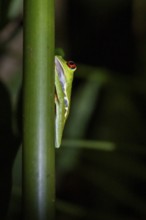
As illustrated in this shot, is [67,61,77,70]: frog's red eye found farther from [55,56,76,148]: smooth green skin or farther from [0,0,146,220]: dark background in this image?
[0,0,146,220]: dark background

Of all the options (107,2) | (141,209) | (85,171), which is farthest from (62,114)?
(107,2)

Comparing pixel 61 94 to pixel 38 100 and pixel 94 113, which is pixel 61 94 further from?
pixel 94 113

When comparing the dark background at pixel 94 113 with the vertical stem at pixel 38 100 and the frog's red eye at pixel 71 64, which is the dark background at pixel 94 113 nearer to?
the frog's red eye at pixel 71 64

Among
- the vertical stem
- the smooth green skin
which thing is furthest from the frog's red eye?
the vertical stem

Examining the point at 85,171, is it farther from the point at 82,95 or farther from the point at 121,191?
the point at 82,95

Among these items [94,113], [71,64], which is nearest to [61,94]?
[71,64]

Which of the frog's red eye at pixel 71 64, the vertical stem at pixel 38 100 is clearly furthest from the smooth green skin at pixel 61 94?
the vertical stem at pixel 38 100

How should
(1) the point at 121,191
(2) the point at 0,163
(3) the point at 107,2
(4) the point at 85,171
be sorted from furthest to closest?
(3) the point at 107,2, (4) the point at 85,171, (1) the point at 121,191, (2) the point at 0,163

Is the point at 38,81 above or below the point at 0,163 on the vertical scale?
above

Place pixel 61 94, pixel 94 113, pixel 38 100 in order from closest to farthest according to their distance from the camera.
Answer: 1. pixel 38 100
2. pixel 61 94
3. pixel 94 113
